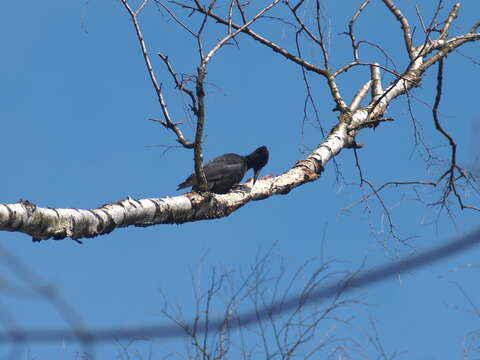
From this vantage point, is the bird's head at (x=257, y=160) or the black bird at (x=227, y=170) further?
the bird's head at (x=257, y=160)

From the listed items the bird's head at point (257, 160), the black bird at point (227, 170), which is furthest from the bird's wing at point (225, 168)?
the bird's head at point (257, 160)

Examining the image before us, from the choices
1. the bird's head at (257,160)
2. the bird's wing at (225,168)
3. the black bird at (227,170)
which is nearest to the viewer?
the black bird at (227,170)

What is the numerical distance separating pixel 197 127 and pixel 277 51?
3.07 m

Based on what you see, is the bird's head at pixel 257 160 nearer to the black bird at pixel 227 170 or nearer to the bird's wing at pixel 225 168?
the black bird at pixel 227 170

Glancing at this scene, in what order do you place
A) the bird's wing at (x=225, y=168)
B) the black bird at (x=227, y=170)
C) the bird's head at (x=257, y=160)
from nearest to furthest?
the black bird at (x=227, y=170)
the bird's wing at (x=225, y=168)
the bird's head at (x=257, y=160)

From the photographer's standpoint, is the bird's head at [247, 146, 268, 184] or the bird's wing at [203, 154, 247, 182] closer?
the bird's wing at [203, 154, 247, 182]

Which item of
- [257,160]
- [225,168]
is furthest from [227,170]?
[257,160]

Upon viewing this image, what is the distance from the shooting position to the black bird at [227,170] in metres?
8.64

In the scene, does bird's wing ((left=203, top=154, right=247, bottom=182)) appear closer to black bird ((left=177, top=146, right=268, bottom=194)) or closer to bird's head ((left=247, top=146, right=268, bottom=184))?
black bird ((left=177, top=146, right=268, bottom=194))

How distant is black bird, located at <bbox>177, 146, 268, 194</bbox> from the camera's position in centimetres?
864

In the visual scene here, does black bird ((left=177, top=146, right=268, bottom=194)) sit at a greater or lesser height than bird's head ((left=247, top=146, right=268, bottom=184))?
lesser

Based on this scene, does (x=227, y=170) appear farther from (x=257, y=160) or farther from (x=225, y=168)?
(x=257, y=160)

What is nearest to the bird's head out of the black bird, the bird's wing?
the black bird

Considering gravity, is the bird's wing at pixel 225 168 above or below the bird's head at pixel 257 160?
below
